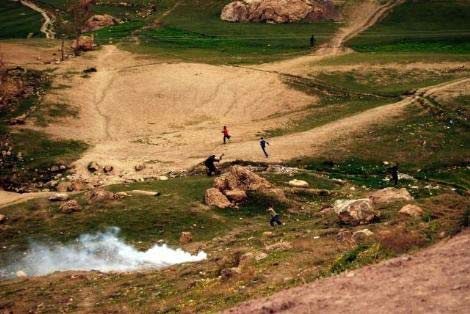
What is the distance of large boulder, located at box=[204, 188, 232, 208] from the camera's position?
124ft

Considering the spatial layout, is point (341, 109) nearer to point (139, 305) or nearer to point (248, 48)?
point (248, 48)

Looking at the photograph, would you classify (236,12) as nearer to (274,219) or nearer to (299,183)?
(299,183)

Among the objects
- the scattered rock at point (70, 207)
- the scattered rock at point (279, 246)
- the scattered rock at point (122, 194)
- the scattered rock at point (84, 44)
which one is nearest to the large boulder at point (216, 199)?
the scattered rock at point (122, 194)

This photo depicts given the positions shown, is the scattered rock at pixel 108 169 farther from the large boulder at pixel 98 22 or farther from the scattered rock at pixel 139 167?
the large boulder at pixel 98 22

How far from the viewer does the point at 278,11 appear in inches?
3989

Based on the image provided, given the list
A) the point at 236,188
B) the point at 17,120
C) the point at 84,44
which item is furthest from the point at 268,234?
the point at 84,44

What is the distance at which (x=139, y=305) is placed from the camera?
24578 millimetres

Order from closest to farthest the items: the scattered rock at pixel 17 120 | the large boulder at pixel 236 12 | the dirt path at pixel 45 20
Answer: the scattered rock at pixel 17 120 → the dirt path at pixel 45 20 → the large boulder at pixel 236 12

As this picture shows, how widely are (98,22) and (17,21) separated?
16.5 metres

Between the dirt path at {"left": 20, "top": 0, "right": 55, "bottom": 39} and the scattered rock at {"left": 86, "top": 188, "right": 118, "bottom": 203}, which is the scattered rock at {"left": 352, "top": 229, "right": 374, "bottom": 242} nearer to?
the scattered rock at {"left": 86, "top": 188, "right": 118, "bottom": 203}

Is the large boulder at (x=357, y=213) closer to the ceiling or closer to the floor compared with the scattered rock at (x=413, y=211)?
closer to the floor

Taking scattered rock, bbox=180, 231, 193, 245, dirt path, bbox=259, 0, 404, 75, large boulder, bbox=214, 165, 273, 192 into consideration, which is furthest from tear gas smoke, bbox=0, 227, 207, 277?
dirt path, bbox=259, 0, 404, 75

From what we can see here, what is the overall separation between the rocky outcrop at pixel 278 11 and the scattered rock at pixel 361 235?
7796 cm

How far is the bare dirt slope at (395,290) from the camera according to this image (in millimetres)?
18031
